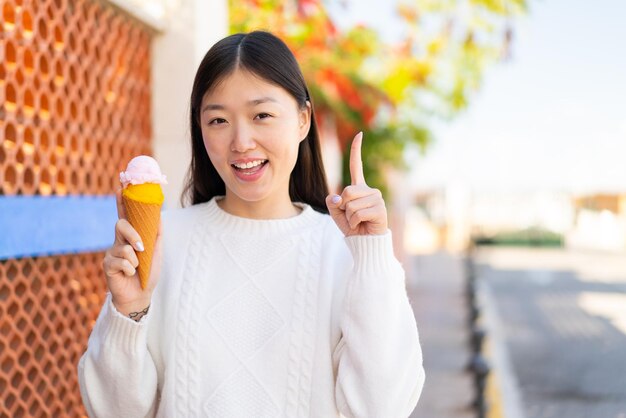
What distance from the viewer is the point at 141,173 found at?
73.4 inches

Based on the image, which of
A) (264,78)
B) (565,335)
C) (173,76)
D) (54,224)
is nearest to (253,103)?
(264,78)

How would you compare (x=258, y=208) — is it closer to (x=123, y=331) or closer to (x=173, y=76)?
(x=123, y=331)

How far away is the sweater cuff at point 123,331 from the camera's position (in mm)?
1833

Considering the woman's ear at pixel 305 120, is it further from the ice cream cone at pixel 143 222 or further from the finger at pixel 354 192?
the ice cream cone at pixel 143 222

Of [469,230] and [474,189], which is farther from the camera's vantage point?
[474,189]

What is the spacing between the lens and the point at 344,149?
1224cm

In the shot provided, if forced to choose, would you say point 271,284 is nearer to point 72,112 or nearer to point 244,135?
point 244,135

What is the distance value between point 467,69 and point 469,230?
18.4 meters

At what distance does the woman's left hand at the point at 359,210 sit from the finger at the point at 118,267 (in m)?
0.48

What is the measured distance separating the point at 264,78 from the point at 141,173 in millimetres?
381

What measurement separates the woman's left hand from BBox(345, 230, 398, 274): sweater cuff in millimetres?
25

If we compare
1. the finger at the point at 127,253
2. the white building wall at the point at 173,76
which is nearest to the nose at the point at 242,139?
the finger at the point at 127,253

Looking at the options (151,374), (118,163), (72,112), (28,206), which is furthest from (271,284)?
(118,163)

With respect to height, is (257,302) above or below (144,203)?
below
